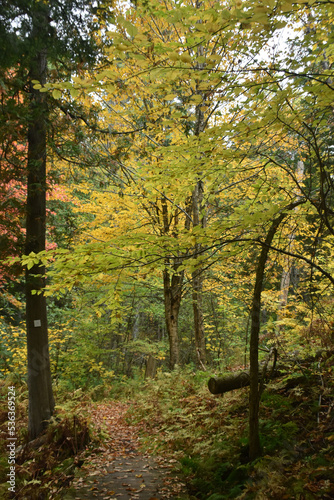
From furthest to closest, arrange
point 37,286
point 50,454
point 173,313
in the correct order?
point 173,313
point 37,286
point 50,454

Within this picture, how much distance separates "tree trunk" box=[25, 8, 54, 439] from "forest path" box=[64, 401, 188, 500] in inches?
53.0

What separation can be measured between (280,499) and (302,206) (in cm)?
296

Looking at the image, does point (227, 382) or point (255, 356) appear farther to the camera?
point (227, 382)

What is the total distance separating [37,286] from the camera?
6.05m

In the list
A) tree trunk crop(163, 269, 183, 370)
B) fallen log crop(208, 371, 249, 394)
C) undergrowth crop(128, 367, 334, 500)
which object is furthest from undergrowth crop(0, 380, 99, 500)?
tree trunk crop(163, 269, 183, 370)

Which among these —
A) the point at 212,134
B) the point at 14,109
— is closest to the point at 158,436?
the point at 212,134

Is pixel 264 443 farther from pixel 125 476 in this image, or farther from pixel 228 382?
pixel 125 476

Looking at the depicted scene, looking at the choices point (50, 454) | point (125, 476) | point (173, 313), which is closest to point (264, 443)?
point (125, 476)

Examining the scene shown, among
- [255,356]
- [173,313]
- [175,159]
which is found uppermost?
[175,159]

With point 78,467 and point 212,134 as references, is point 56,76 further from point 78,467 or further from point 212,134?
point 78,467

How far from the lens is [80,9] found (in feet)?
17.4

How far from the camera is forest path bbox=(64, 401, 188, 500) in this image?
3746 mm

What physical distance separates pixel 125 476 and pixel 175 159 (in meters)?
4.51

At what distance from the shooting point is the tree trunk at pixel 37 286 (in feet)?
18.8
